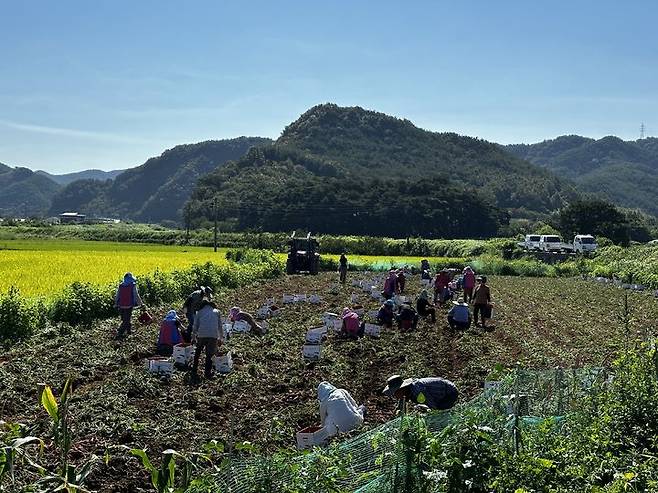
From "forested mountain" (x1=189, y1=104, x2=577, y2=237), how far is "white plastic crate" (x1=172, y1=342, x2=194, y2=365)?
67.2 m

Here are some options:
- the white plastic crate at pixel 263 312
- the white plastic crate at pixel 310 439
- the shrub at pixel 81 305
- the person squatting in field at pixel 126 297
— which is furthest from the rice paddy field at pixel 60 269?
the white plastic crate at pixel 310 439

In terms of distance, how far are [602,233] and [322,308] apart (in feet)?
178

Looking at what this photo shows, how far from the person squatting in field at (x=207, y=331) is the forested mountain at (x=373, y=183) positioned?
67.9 metres

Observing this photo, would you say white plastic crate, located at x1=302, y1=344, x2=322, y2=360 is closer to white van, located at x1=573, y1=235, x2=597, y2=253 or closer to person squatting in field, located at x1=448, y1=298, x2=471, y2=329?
person squatting in field, located at x1=448, y1=298, x2=471, y2=329

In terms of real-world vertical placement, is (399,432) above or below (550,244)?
below

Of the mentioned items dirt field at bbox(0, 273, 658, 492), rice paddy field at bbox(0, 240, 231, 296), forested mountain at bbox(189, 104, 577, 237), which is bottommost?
dirt field at bbox(0, 273, 658, 492)

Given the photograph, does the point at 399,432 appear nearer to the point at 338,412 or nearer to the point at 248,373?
the point at 338,412

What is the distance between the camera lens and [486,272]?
42.2 meters

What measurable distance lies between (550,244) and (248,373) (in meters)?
43.7

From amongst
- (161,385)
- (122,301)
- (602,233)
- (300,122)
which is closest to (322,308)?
(122,301)

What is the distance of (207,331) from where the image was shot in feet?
35.2

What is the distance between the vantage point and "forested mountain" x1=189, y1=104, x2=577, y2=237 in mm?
80750

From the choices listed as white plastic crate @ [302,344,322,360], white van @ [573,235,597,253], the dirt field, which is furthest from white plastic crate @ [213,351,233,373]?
white van @ [573,235,597,253]

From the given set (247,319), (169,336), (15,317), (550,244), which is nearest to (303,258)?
(247,319)
